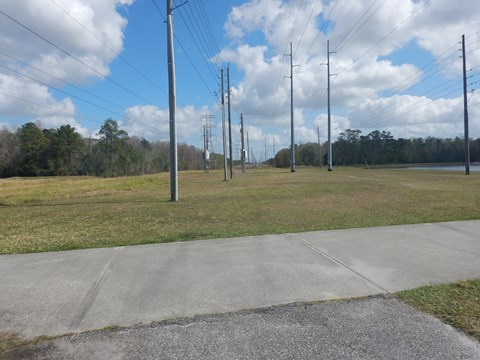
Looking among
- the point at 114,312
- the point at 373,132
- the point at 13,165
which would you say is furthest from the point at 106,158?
the point at 114,312

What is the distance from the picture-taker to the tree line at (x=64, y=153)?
85.6 metres

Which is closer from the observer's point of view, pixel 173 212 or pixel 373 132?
pixel 173 212

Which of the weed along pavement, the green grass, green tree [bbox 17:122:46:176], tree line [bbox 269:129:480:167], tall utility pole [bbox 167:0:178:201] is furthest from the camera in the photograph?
tree line [bbox 269:129:480:167]

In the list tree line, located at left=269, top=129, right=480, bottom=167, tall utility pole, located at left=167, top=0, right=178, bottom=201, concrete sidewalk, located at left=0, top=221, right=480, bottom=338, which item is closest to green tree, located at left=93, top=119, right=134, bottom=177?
tree line, located at left=269, top=129, right=480, bottom=167

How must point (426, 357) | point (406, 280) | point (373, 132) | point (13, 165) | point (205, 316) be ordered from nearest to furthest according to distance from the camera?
point (426, 357) → point (205, 316) → point (406, 280) → point (13, 165) → point (373, 132)

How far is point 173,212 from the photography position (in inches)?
461

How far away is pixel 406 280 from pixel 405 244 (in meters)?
2.02

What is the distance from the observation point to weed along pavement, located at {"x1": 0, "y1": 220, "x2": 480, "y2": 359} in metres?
3.01

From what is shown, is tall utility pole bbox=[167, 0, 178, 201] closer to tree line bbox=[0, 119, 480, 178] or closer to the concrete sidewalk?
the concrete sidewalk

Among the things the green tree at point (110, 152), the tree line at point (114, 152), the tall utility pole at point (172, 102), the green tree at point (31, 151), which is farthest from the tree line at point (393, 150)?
the tall utility pole at point (172, 102)

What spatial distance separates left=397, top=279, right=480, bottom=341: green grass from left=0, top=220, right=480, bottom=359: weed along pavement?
0.47 ft

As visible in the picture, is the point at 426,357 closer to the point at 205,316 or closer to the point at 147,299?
the point at 205,316

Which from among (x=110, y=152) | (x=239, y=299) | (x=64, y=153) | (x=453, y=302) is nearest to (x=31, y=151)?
(x=64, y=153)

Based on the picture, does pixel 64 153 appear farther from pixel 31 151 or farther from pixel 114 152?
pixel 114 152
